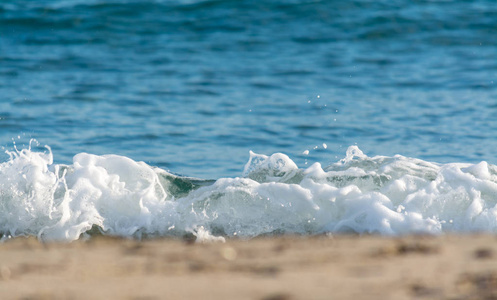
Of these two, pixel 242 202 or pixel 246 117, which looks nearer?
pixel 242 202

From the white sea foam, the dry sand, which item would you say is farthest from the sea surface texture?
the dry sand

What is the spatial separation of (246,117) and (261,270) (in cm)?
436

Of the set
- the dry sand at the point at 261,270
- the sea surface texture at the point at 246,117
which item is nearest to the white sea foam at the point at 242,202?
the sea surface texture at the point at 246,117

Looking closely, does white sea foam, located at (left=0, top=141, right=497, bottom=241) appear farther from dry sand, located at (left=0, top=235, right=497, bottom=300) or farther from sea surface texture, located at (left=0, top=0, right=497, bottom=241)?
dry sand, located at (left=0, top=235, right=497, bottom=300)

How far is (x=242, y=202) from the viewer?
4.42 meters

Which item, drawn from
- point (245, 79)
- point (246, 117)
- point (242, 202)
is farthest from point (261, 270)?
point (245, 79)

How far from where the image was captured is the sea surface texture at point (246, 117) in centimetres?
435

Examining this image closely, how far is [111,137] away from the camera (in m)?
6.43

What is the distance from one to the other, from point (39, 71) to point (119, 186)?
470 centimetres

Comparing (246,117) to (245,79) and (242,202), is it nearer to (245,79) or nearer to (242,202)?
Result: (245,79)

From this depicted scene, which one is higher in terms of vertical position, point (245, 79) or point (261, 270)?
point (261, 270)

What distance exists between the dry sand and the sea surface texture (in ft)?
3.31

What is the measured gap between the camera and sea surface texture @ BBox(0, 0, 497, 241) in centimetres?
435

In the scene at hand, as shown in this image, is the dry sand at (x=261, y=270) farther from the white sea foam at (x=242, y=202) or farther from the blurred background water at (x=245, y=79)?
the blurred background water at (x=245, y=79)
